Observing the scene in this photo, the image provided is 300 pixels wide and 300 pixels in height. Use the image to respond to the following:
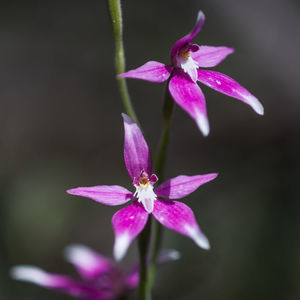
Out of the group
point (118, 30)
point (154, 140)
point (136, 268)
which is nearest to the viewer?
point (118, 30)

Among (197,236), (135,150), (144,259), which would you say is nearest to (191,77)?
(135,150)


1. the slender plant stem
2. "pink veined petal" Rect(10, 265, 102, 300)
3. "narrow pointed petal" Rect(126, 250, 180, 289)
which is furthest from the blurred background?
the slender plant stem

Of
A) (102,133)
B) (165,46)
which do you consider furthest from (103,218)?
(165,46)

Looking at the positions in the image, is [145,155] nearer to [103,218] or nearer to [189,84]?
[189,84]

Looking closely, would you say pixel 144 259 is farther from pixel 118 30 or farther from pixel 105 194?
pixel 118 30

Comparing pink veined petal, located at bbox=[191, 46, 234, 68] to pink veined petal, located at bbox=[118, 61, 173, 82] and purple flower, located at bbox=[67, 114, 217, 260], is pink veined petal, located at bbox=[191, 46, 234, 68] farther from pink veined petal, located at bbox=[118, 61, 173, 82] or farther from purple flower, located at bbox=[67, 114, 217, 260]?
purple flower, located at bbox=[67, 114, 217, 260]
